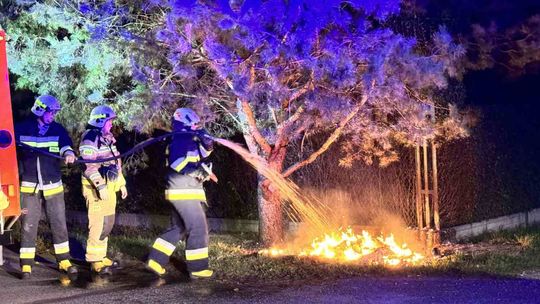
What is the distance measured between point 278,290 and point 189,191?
4.45 feet

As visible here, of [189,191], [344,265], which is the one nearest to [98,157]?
[189,191]

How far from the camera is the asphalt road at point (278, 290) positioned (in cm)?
663

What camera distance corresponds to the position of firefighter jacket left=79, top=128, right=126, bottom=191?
7898 millimetres

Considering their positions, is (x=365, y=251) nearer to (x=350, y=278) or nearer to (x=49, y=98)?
(x=350, y=278)

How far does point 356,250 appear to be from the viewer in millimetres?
8797

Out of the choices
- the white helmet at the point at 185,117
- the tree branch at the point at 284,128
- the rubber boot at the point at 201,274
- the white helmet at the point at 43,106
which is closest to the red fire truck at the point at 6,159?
the white helmet at the point at 43,106

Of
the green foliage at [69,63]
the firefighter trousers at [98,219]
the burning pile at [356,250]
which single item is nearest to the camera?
the firefighter trousers at [98,219]

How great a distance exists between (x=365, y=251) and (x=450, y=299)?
2.32 m

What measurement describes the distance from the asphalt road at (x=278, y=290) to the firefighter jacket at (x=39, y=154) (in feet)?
3.23

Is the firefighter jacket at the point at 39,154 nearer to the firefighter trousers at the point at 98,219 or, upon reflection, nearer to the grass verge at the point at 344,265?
the firefighter trousers at the point at 98,219

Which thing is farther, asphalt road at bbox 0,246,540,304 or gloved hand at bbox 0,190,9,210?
asphalt road at bbox 0,246,540,304

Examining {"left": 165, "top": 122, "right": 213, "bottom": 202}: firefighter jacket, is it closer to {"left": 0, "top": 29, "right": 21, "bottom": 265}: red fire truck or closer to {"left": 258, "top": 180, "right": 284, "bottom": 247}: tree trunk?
{"left": 0, "top": 29, "right": 21, "bottom": 265}: red fire truck

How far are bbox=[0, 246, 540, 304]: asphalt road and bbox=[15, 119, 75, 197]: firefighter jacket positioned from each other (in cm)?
99

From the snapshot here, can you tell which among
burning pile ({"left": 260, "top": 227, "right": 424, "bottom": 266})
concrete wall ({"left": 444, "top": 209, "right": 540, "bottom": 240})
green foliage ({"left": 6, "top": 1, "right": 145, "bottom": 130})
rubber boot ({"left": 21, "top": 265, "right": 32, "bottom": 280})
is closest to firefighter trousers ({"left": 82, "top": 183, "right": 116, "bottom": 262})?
rubber boot ({"left": 21, "top": 265, "right": 32, "bottom": 280})
